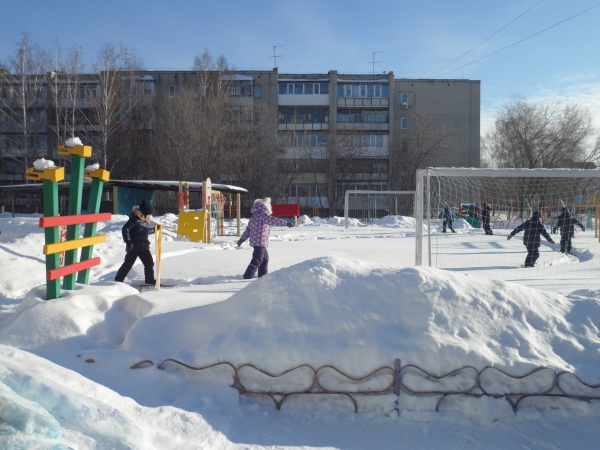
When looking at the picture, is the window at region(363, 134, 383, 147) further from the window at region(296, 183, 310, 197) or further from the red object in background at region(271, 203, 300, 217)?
the red object in background at region(271, 203, 300, 217)

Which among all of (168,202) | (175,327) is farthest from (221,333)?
(168,202)

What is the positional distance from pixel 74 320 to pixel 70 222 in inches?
44.2

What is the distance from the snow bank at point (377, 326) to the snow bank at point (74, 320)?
0.40 m

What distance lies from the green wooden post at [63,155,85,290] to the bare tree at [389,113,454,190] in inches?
1589

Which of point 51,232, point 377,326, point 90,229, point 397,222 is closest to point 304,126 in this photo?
point 397,222

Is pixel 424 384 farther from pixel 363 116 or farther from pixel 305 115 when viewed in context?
pixel 363 116

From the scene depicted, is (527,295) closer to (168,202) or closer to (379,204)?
(379,204)

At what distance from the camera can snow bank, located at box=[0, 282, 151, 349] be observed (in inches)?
172

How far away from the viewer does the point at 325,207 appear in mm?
45125

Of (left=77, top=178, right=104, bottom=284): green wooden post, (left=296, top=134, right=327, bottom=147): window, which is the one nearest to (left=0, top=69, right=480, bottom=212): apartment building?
(left=296, top=134, right=327, bottom=147): window

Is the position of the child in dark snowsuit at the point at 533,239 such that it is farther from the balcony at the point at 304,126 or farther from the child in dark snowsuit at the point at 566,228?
the balcony at the point at 304,126

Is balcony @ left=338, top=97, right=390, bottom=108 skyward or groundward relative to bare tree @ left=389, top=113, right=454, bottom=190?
skyward

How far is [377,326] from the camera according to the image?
12.9 ft

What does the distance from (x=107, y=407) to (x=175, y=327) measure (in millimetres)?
1589
